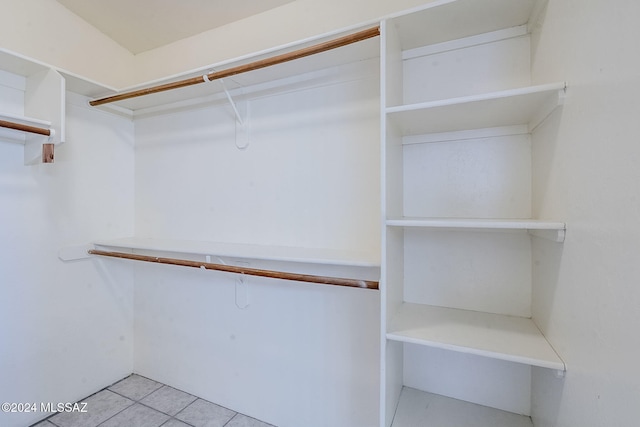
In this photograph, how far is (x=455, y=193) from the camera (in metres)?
1.26

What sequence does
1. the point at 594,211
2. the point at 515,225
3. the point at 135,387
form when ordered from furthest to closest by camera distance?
1. the point at 135,387
2. the point at 515,225
3. the point at 594,211

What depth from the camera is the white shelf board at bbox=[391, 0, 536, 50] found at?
1.04 m

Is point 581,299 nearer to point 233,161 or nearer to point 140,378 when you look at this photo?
point 233,161

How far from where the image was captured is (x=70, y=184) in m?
1.95

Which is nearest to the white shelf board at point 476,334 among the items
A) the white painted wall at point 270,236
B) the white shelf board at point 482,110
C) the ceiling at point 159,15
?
the white painted wall at point 270,236

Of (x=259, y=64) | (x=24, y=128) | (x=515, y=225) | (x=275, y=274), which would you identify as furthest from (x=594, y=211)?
(x=24, y=128)

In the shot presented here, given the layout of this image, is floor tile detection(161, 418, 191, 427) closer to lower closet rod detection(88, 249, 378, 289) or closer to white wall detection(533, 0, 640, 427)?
lower closet rod detection(88, 249, 378, 289)

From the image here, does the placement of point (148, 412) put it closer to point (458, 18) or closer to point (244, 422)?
point (244, 422)

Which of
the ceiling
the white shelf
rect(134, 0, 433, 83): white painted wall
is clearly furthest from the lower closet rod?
the ceiling

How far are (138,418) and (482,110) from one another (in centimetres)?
254

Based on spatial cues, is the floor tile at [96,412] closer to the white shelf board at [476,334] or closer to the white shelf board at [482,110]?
the white shelf board at [476,334]

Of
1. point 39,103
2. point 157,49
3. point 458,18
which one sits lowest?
point 39,103

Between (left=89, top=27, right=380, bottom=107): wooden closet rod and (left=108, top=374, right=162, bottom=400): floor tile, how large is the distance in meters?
2.05

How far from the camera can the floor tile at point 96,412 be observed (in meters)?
1.79
